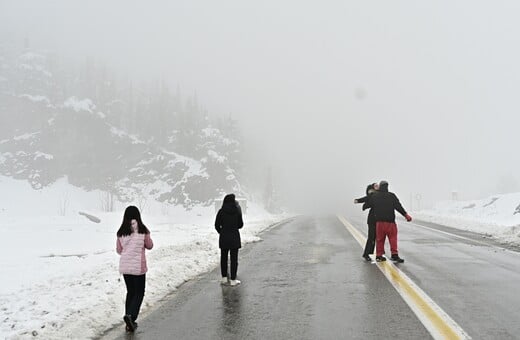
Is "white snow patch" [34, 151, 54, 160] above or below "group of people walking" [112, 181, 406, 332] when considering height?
above

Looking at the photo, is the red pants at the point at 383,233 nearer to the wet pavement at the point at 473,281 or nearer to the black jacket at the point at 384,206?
the black jacket at the point at 384,206

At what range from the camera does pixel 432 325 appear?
5.63 metres

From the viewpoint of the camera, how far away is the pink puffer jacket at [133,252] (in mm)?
6156

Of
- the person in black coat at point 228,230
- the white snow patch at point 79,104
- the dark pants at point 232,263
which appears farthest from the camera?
the white snow patch at point 79,104

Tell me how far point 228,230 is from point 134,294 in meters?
3.26

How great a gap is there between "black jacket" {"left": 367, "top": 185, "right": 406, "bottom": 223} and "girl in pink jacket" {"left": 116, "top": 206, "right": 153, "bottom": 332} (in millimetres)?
6834

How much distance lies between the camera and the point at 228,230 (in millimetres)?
9211

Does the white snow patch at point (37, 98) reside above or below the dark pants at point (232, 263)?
above

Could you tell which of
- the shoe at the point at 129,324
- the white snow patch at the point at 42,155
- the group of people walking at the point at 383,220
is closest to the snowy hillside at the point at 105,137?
the white snow patch at the point at 42,155

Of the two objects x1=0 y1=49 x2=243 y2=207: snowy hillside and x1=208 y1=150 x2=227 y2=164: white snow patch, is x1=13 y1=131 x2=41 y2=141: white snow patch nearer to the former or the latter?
x1=0 y1=49 x2=243 y2=207: snowy hillside

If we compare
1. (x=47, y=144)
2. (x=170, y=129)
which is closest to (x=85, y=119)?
(x=47, y=144)

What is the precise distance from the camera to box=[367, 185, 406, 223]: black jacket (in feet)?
37.4

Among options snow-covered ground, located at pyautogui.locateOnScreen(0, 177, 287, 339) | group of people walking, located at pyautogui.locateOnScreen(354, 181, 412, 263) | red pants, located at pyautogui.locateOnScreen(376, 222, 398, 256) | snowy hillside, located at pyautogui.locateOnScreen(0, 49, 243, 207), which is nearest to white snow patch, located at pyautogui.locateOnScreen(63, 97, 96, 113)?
snowy hillside, located at pyautogui.locateOnScreen(0, 49, 243, 207)

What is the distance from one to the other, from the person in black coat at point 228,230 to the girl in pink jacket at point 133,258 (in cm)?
292
